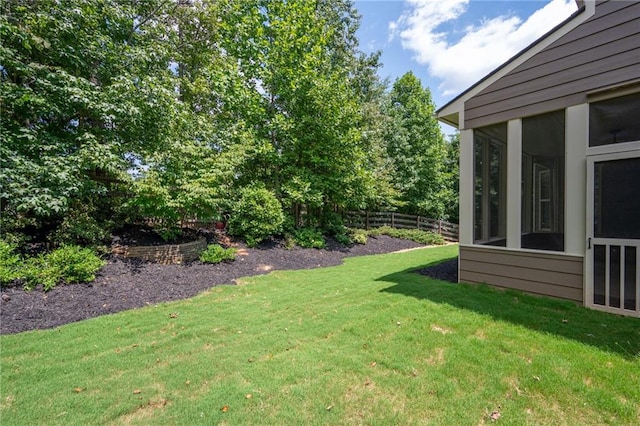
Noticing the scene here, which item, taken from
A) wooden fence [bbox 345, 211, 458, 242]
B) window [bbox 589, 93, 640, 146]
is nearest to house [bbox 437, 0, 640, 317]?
window [bbox 589, 93, 640, 146]

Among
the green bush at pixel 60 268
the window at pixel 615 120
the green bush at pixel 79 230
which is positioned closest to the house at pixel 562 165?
the window at pixel 615 120

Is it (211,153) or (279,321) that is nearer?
(279,321)

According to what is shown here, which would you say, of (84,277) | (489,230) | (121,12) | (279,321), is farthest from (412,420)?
(121,12)

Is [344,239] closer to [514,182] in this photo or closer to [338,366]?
[514,182]

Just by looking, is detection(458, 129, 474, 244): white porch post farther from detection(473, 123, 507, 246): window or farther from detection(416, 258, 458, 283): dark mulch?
detection(416, 258, 458, 283): dark mulch

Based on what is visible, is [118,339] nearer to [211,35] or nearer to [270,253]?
[270,253]

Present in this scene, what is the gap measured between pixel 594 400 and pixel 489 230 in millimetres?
3195

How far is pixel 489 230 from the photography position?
4941 mm

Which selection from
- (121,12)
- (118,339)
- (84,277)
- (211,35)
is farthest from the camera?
(211,35)

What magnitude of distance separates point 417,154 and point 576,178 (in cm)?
1350

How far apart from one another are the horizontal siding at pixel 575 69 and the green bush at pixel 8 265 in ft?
26.1

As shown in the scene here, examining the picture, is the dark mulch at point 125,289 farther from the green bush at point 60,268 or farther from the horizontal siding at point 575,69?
the horizontal siding at point 575,69

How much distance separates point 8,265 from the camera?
4.41 metres

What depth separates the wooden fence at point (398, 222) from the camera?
13969 millimetres
